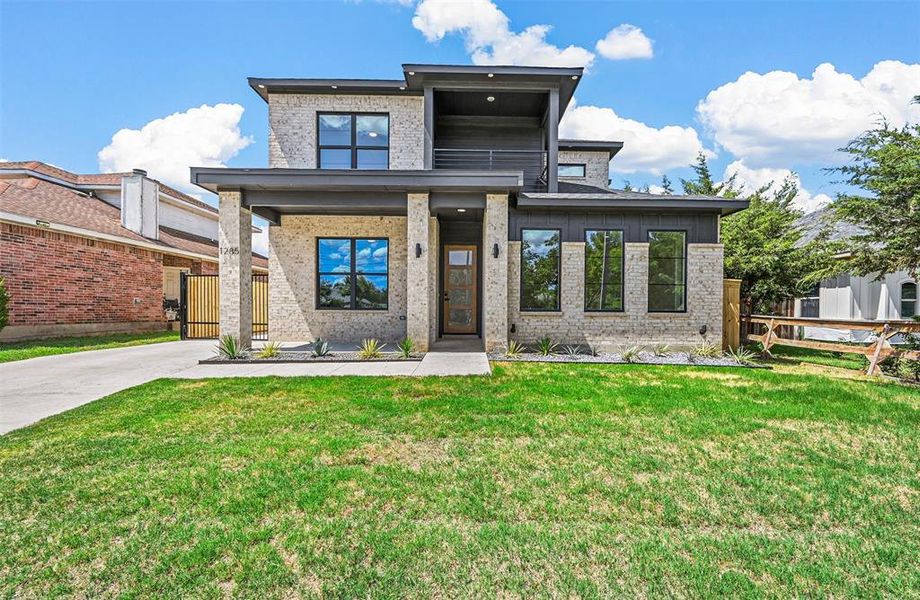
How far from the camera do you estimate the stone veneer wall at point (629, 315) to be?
1150 cm

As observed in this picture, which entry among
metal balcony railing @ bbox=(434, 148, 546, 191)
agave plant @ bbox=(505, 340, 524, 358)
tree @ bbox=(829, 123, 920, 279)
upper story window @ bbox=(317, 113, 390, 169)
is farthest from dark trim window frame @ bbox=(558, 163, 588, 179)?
agave plant @ bbox=(505, 340, 524, 358)

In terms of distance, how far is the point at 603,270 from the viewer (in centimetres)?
1161

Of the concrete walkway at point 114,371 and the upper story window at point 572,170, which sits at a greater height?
the upper story window at point 572,170

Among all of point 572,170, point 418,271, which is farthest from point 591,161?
point 418,271

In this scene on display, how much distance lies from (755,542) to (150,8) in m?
15.3

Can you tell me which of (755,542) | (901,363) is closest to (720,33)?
(901,363)

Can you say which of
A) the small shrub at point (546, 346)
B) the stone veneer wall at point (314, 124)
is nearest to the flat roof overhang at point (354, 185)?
the stone veneer wall at point (314, 124)

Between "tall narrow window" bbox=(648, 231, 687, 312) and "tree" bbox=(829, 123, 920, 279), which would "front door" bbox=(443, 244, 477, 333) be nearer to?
"tall narrow window" bbox=(648, 231, 687, 312)

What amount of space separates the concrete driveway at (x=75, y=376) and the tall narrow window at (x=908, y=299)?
66.6 ft

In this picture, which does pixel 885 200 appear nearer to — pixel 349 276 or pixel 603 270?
pixel 603 270

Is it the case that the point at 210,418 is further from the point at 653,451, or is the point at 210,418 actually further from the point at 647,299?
the point at 647,299

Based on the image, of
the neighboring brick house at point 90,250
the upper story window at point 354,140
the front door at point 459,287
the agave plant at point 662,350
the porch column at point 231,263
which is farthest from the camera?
the front door at point 459,287

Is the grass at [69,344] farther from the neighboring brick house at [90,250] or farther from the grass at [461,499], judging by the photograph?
the grass at [461,499]

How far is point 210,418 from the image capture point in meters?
5.37
